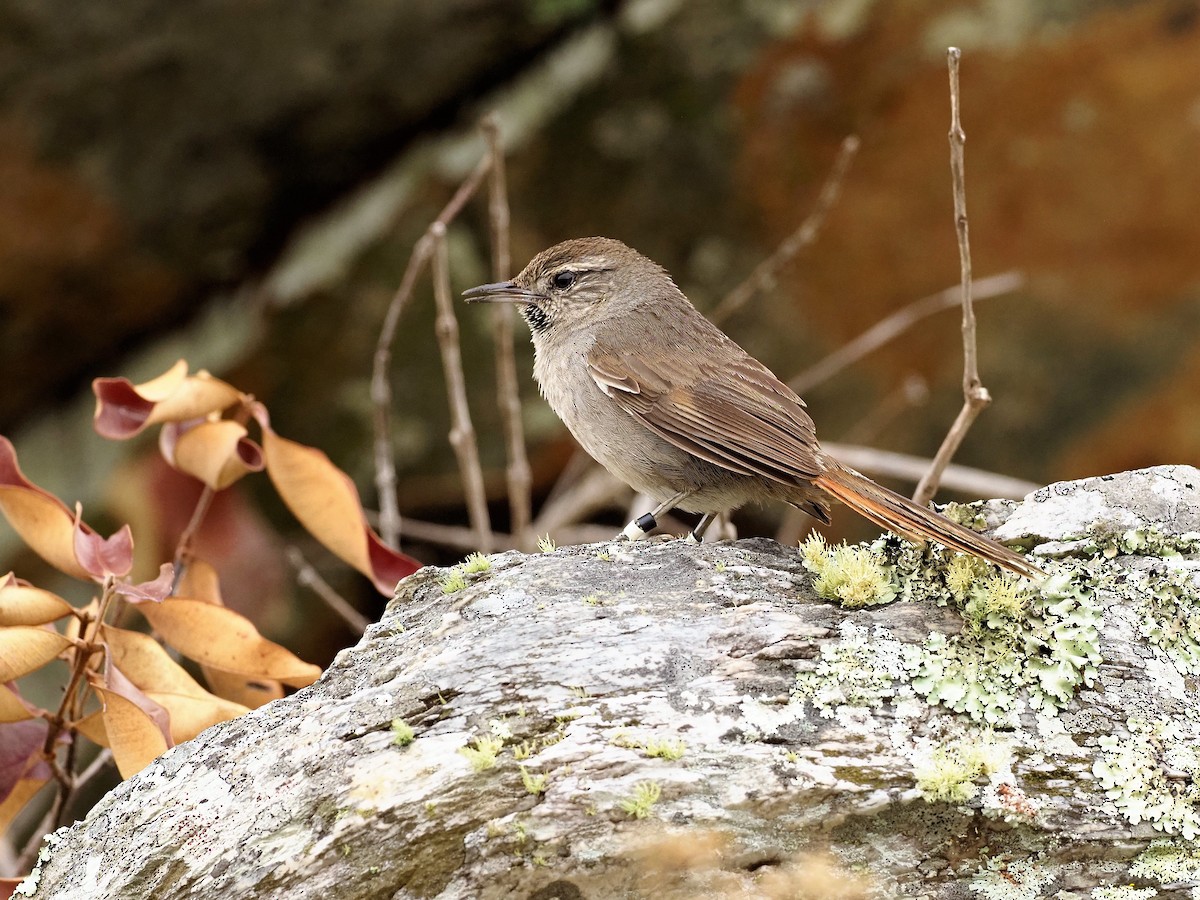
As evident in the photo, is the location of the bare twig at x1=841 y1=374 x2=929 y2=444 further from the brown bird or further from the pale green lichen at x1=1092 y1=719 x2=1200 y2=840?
the pale green lichen at x1=1092 y1=719 x2=1200 y2=840

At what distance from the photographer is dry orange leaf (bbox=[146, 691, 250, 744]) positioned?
117 inches

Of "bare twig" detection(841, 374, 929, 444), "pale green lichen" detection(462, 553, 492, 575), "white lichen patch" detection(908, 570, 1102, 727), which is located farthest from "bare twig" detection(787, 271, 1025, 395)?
"pale green lichen" detection(462, 553, 492, 575)

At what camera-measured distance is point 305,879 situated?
2279 mm

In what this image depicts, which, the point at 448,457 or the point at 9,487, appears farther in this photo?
the point at 448,457

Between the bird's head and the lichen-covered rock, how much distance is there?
5.93ft

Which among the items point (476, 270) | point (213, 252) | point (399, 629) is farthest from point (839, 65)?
point (399, 629)

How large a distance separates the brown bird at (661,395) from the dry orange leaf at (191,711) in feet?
3.59

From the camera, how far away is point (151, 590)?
297 centimetres

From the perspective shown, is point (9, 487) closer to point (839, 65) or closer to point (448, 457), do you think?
point (448, 457)

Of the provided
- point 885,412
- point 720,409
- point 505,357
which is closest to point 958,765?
point 720,409

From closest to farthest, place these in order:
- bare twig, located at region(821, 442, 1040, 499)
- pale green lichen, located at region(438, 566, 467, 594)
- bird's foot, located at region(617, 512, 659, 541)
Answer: pale green lichen, located at region(438, 566, 467, 594) < bird's foot, located at region(617, 512, 659, 541) < bare twig, located at region(821, 442, 1040, 499)

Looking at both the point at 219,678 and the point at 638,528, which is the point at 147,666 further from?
the point at 638,528

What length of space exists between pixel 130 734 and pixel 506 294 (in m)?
2.12

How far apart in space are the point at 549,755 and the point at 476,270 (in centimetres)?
387
